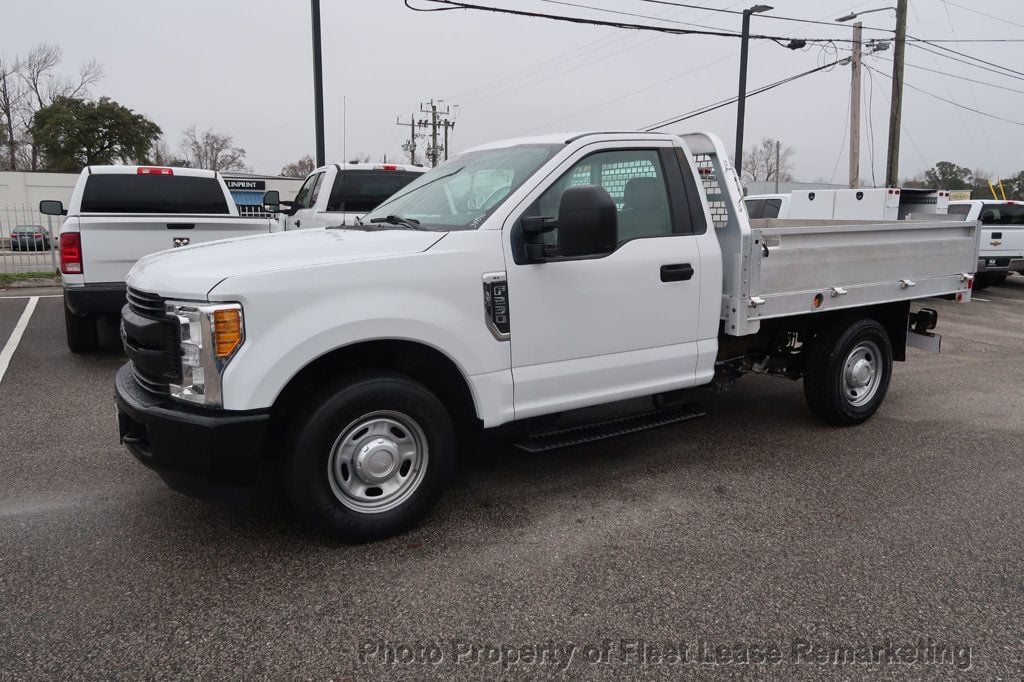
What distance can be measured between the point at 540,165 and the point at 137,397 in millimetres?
2321

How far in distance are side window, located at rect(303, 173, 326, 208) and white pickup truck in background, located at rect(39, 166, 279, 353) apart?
1.51 m

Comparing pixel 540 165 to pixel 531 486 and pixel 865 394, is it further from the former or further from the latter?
pixel 865 394

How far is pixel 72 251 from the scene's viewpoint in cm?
698

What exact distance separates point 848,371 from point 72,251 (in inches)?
270

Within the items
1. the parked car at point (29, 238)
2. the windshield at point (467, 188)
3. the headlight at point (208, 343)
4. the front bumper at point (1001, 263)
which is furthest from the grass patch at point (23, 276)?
the front bumper at point (1001, 263)

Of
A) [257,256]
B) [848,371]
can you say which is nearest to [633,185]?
[257,256]

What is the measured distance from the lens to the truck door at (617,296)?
12.8 feet

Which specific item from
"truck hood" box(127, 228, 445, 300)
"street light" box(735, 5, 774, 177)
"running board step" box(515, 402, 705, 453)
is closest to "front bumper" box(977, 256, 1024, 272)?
"street light" box(735, 5, 774, 177)

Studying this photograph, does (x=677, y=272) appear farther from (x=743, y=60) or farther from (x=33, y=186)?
(x=33, y=186)

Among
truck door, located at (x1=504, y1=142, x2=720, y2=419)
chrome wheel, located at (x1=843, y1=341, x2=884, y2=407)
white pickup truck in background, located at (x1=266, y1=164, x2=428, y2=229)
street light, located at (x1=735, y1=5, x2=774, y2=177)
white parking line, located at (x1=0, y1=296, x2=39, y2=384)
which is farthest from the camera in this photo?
street light, located at (x1=735, y1=5, x2=774, y2=177)

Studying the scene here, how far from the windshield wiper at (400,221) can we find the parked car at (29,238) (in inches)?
585

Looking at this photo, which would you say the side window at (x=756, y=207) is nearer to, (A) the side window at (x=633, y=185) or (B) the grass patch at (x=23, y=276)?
(A) the side window at (x=633, y=185)

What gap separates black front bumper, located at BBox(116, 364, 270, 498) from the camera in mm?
3148

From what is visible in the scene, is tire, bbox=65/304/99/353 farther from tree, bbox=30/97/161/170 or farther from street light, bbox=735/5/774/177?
tree, bbox=30/97/161/170
